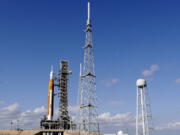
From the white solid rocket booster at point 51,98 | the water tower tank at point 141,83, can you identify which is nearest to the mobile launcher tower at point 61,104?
the white solid rocket booster at point 51,98

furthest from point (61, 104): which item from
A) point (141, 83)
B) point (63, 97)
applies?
point (141, 83)

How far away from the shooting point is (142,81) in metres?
83.1

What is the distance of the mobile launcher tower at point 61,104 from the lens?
131 meters

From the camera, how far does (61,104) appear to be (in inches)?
5394

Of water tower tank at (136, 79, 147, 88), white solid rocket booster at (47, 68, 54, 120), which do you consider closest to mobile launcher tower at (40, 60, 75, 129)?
white solid rocket booster at (47, 68, 54, 120)

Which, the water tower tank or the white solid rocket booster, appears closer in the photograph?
the water tower tank

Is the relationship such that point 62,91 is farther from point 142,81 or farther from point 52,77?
point 142,81

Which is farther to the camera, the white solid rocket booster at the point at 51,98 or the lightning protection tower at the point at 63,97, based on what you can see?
the lightning protection tower at the point at 63,97

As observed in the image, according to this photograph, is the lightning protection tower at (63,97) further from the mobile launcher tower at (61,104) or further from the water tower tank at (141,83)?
the water tower tank at (141,83)

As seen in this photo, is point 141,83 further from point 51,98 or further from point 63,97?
point 51,98

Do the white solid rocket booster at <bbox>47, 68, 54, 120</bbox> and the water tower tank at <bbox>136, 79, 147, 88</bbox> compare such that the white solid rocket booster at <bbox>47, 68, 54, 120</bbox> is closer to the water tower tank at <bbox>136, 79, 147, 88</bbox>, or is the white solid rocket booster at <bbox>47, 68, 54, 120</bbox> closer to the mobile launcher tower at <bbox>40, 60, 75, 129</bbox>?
the mobile launcher tower at <bbox>40, 60, 75, 129</bbox>

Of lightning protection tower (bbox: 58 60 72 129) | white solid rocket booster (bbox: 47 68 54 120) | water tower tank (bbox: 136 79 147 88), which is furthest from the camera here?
lightning protection tower (bbox: 58 60 72 129)

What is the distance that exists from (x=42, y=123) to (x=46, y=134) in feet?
38.1

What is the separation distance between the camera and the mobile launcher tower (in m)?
131
